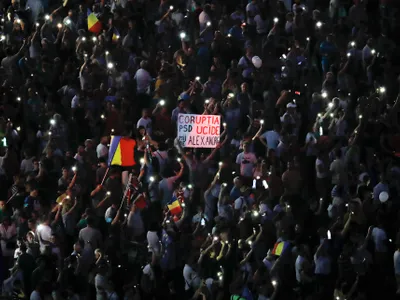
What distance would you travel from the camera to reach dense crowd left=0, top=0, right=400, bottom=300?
22500 millimetres

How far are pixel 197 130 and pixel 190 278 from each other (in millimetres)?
3088

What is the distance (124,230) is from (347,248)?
4.03 meters

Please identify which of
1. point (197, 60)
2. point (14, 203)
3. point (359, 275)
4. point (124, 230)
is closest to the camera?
point (359, 275)

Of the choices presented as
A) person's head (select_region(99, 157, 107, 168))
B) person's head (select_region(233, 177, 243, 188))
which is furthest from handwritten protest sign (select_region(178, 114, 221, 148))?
person's head (select_region(99, 157, 107, 168))

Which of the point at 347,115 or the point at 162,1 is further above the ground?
the point at 162,1

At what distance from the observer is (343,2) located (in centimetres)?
2822

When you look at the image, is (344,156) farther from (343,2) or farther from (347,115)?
(343,2)

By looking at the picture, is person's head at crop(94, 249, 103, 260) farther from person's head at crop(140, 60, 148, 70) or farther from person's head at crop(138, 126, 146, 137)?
person's head at crop(140, 60, 148, 70)

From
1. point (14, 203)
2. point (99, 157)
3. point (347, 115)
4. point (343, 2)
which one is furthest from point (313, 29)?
point (14, 203)

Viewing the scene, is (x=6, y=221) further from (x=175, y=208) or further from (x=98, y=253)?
(x=175, y=208)

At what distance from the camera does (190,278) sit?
2250cm

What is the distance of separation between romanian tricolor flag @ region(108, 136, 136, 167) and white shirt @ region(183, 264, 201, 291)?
316 centimetres

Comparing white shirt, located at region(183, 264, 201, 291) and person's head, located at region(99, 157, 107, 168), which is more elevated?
person's head, located at region(99, 157, 107, 168)

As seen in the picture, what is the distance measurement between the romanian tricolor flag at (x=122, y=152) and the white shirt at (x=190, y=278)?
3165 mm
